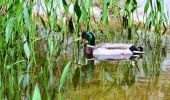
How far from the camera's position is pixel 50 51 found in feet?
15.7

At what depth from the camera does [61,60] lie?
8.05 m

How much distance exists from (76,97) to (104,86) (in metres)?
0.89

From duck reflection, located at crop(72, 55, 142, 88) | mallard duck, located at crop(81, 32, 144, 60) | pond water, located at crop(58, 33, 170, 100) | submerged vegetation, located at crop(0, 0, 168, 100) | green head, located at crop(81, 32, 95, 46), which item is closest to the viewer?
submerged vegetation, located at crop(0, 0, 168, 100)

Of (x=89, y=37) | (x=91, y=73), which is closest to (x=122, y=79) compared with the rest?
(x=91, y=73)

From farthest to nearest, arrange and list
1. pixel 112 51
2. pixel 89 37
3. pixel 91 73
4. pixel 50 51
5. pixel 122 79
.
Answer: pixel 89 37 < pixel 112 51 < pixel 91 73 < pixel 122 79 < pixel 50 51

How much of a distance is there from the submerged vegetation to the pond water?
1cm

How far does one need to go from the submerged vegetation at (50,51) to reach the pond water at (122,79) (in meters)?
0.01

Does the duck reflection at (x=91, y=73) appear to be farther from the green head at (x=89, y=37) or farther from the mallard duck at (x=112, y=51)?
the green head at (x=89, y=37)

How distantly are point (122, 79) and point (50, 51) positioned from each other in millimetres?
2159

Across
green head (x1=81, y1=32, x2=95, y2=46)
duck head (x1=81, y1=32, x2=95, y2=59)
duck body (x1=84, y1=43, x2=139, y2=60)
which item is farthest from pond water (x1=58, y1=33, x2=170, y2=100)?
green head (x1=81, y1=32, x2=95, y2=46)

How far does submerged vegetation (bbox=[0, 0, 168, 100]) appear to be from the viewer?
11.5 ft

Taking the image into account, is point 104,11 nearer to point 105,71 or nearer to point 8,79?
point 8,79

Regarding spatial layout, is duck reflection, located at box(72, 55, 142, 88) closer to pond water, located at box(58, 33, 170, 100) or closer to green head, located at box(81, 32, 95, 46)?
pond water, located at box(58, 33, 170, 100)

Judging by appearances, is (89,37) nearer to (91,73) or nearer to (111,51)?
(111,51)
